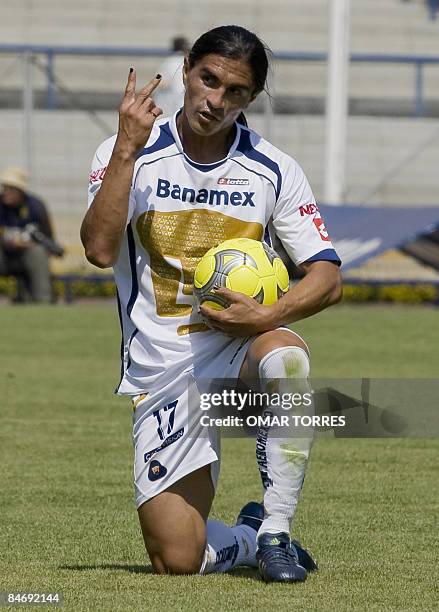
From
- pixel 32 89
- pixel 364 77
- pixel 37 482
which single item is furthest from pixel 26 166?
pixel 37 482

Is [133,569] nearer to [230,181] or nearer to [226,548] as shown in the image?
[226,548]

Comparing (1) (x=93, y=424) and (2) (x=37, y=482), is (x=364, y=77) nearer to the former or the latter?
(1) (x=93, y=424)

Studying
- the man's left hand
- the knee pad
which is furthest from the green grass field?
the man's left hand

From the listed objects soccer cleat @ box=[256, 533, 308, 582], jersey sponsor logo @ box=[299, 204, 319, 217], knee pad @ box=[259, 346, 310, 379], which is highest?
jersey sponsor logo @ box=[299, 204, 319, 217]

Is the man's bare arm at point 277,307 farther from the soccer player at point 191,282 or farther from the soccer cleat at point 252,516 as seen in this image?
the soccer cleat at point 252,516

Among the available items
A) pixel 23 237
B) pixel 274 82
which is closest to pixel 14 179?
pixel 23 237

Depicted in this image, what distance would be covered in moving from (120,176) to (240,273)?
54cm

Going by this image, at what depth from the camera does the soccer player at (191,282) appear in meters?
5.04

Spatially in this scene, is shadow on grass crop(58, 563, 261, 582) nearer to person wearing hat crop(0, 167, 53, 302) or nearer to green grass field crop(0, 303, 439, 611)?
green grass field crop(0, 303, 439, 611)

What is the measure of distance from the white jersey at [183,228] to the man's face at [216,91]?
0.20m

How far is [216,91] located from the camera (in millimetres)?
5094

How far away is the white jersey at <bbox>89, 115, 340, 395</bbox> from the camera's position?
5262 mm

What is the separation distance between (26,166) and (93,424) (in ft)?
38.2

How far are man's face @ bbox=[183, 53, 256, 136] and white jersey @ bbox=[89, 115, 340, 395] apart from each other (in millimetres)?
197
